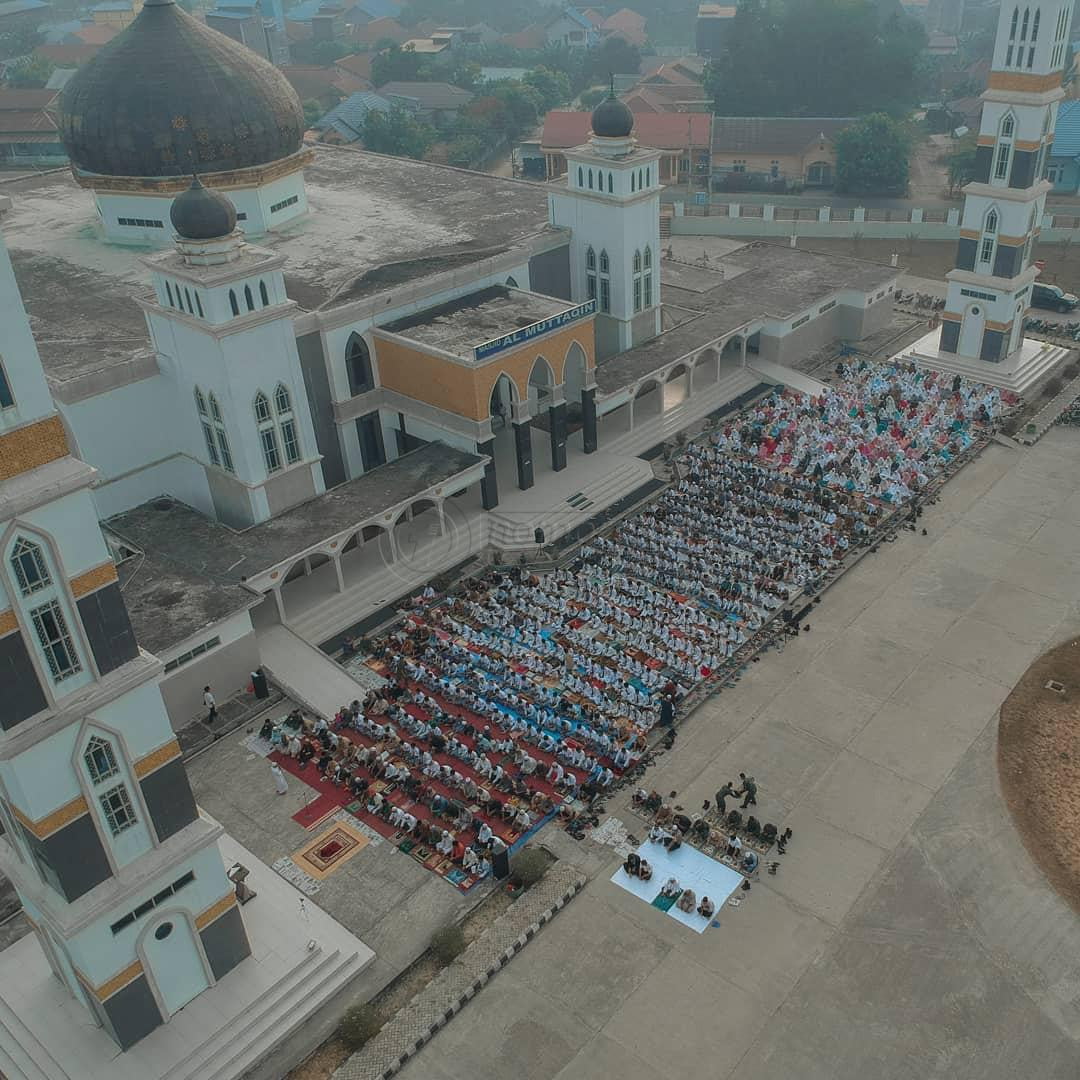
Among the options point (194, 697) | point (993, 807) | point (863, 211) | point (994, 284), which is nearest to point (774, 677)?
point (993, 807)

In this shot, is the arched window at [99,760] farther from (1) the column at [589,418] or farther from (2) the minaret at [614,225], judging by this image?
(2) the minaret at [614,225]

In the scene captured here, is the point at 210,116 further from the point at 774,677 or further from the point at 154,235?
the point at 774,677

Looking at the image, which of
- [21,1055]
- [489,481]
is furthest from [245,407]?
[21,1055]

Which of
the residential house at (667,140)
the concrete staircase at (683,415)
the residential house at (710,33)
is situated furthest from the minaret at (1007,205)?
the residential house at (710,33)

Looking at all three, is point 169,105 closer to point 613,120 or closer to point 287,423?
point 287,423

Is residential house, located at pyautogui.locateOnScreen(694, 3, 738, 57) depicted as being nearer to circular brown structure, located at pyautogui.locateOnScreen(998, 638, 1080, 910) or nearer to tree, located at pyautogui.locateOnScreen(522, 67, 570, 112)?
tree, located at pyautogui.locateOnScreen(522, 67, 570, 112)

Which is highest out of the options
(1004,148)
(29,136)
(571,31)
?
(1004,148)
